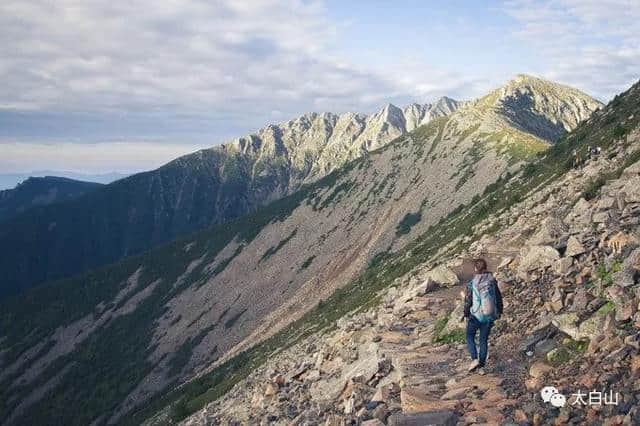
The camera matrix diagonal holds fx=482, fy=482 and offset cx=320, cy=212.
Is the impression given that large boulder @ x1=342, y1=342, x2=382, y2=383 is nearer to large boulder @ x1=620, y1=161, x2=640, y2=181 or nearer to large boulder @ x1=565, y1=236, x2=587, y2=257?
large boulder @ x1=565, y1=236, x2=587, y2=257

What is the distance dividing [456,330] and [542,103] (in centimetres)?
15586

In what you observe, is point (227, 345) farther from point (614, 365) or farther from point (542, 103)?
point (542, 103)

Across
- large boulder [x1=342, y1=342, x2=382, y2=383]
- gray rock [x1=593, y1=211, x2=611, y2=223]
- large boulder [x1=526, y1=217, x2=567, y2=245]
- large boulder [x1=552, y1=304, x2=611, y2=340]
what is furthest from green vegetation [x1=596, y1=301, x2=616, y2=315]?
large boulder [x1=342, y1=342, x2=382, y2=383]

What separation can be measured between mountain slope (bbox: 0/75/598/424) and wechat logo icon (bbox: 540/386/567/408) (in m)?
39.9

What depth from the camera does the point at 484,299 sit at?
41.5 ft

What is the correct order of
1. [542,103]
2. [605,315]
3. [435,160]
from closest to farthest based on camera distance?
1. [605,315]
2. [435,160]
3. [542,103]

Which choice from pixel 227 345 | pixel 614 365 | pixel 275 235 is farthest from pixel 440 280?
pixel 275 235

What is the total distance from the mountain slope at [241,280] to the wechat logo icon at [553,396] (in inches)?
1572

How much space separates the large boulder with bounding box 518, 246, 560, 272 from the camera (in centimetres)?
1658

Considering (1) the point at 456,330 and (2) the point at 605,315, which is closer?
(2) the point at 605,315

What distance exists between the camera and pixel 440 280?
22.8m

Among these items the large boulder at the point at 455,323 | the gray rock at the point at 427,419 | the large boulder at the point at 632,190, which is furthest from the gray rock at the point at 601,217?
the gray rock at the point at 427,419

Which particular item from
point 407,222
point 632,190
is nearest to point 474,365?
point 632,190

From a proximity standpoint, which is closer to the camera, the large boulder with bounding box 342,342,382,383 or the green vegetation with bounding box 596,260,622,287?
the green vegetation with bounding box 596,260,622,287
